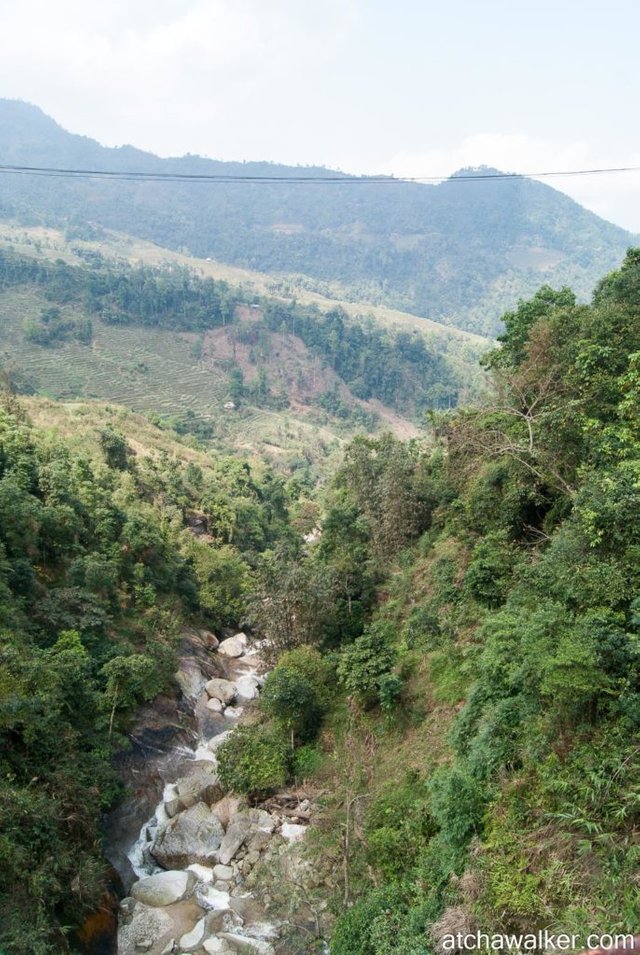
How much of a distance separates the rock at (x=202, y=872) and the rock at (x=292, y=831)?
1.91 m

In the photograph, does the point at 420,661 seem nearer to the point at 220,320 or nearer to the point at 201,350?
the point at 201,350

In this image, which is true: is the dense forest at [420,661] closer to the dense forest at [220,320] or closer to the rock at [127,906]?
the rock at [127,906]

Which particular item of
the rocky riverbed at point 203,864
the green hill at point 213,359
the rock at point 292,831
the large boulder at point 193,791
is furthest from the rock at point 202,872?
the green hill at point 213,359

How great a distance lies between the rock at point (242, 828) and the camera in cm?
1423

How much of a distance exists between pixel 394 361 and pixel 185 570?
327 feet

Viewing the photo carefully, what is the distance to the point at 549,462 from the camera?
14273 millimetres

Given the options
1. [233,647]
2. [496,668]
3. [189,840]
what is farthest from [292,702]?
[233,647]

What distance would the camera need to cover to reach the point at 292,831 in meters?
14.4

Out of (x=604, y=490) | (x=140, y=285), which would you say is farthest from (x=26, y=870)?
(x=140, y=285)

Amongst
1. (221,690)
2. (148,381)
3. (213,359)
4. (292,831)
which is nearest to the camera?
(292,831)

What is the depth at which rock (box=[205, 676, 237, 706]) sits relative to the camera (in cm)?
2314

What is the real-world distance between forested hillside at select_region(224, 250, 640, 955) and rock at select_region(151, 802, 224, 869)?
1.38 meters

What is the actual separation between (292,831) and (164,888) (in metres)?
3.19

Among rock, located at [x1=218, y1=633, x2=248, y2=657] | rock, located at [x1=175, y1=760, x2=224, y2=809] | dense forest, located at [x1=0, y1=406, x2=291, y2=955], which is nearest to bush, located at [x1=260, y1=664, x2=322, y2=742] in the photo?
rock, located at [x1=175, y1=760, x2=224, y2=809]
